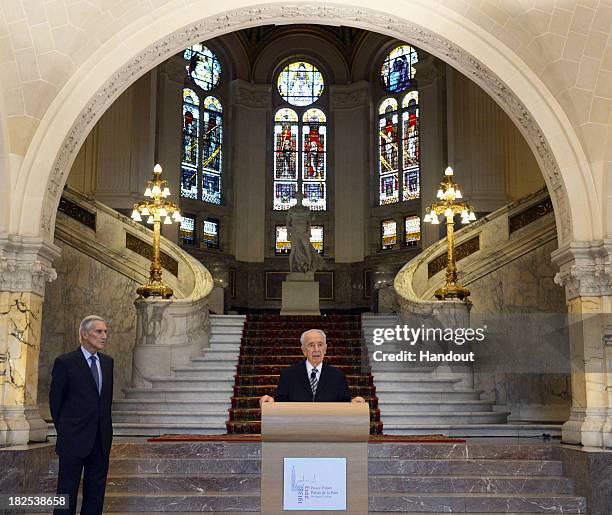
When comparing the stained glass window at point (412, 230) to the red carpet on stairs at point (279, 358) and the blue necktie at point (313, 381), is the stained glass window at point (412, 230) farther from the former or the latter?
the blue necktie at point (313, 381)

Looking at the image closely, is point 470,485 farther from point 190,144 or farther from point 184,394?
point 190,144

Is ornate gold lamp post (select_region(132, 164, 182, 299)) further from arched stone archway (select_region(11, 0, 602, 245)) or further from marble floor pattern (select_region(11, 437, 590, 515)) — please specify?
marble floor pattern (select_region(11, 437, 590, 515))

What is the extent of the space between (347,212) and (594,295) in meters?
15.8

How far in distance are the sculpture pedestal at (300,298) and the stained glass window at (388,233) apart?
681 cm

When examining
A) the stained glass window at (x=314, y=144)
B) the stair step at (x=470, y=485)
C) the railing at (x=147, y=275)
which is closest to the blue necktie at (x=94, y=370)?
the stair step at (x=470, y=485)

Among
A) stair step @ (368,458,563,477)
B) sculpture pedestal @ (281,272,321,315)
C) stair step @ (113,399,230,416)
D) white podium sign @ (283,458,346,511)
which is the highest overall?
sculpture pedestal @ (281,272,321,315)

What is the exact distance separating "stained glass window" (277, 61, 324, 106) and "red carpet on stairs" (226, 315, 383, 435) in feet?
38.4

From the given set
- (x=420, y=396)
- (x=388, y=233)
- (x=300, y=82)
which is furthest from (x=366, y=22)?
(x=300, y=82)

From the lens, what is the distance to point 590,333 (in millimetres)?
9656

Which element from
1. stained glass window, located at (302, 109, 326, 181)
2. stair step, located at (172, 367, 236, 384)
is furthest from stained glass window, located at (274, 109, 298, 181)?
stair step, located at (172, 367, 236, 384)

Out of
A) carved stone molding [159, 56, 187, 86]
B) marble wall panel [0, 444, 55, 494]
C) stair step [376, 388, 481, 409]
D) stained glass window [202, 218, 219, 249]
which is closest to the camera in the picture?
marble wall panel [0, 444, 55, 494]

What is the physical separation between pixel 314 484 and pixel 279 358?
29.6 feet

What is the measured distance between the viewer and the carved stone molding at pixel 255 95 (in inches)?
1016

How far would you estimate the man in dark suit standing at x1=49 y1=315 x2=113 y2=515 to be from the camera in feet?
21.1
